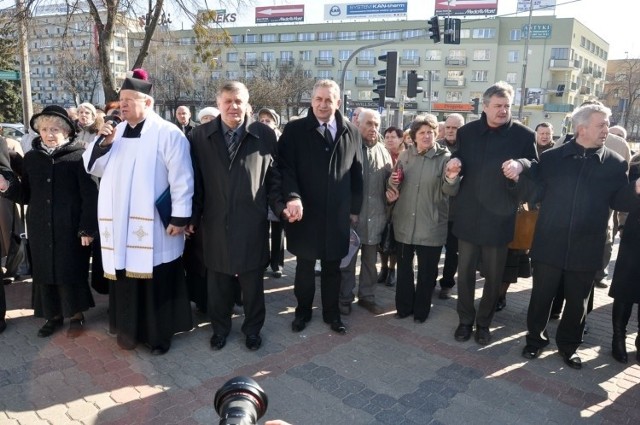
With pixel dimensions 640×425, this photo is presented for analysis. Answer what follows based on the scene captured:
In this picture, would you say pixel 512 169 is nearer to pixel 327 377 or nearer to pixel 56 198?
pixel 327 377

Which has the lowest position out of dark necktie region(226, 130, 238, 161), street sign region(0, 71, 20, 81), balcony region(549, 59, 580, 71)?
dark necktie region(226, 130, 238, 161)

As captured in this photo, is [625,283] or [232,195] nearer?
[232,195]

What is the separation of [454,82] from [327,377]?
5984 cm

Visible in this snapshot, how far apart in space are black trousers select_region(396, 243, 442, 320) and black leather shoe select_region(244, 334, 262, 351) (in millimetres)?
1537

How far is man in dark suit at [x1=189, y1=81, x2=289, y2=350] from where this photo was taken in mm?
3838

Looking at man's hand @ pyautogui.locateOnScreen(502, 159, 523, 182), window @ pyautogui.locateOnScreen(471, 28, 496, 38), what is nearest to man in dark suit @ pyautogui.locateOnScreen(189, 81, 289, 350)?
man's hand @ pyautogui.locateOnScreen(502, 159, 523, 182)

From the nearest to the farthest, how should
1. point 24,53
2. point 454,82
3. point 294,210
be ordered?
point 294,210 < point 24,53 < point 454,82

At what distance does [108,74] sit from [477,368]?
25.3 ft

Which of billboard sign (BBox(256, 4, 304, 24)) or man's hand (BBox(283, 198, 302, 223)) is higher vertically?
billboard sign (BBox(256, 4, 304, 24))

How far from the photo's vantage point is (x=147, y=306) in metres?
3.98

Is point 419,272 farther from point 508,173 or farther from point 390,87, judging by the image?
point 390,87

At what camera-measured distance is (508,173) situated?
12.5 ft

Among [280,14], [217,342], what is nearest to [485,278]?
[217,342]

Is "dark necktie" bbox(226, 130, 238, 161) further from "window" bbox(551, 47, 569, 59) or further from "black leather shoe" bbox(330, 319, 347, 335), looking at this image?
"window" bbox(551, 47, 569, 59)
